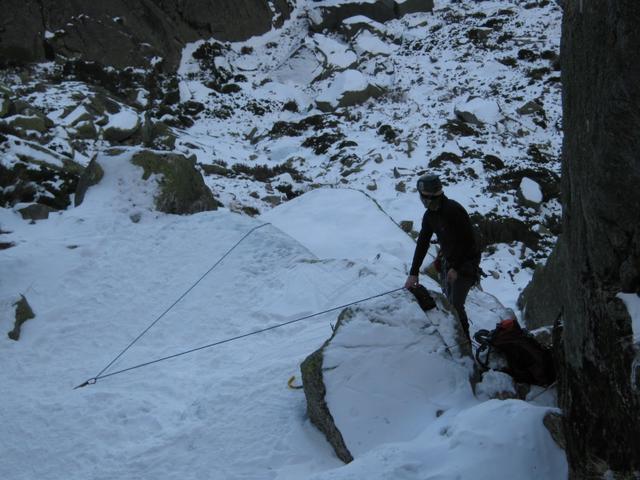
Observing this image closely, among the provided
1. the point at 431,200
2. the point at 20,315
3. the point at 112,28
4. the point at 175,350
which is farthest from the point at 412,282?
the point at 112,28

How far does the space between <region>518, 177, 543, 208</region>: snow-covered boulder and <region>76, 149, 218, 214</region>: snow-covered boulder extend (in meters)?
7.88

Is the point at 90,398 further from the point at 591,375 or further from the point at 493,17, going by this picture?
the point at 493,17

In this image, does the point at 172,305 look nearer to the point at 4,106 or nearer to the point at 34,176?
the point at 34,176

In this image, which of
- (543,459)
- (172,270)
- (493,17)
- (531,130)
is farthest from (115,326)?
(493,17)

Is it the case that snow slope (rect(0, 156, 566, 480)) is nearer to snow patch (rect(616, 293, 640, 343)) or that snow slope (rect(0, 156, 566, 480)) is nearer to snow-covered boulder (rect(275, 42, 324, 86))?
snow patch (rect(616, 293, 640, 343))

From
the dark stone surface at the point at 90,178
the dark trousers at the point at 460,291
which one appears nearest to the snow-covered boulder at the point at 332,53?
the dark stone surface at the point at 90,178

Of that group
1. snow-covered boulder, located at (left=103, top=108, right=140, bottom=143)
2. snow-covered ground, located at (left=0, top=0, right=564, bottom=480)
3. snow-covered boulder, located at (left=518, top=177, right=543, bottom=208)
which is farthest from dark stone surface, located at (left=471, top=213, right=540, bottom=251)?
snow-covered boulder, located at (left=103, top=108, right=140, bottom=143)

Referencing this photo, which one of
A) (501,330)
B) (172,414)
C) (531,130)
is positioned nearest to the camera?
(501,330)

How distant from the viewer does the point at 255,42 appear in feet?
90.5

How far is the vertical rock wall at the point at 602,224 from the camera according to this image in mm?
2066

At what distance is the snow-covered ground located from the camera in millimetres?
3490

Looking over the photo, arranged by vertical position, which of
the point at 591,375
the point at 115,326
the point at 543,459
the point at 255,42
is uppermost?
the point at 255,42

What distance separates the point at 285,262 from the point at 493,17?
24845 mm

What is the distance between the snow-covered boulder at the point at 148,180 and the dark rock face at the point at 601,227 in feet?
21.9
